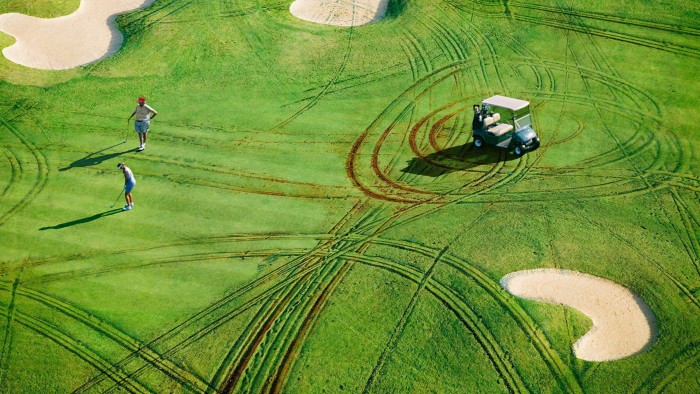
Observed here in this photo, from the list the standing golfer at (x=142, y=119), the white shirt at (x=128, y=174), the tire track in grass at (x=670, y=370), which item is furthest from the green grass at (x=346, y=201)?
the white shirt at (x=128, y=174)

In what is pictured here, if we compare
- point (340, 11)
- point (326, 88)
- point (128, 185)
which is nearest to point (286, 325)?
point (128, 185)

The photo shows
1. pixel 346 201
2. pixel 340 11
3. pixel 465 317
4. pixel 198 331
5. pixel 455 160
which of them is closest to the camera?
pixel 198 331

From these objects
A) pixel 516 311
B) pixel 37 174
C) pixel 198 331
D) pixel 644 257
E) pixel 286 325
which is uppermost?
pixel 644 257

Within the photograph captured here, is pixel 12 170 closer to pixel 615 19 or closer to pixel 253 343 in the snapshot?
pixel 253 343

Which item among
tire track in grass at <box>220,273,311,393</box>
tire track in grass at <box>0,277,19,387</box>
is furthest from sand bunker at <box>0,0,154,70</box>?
tire track in grass at <box>220,273,311,393</box>

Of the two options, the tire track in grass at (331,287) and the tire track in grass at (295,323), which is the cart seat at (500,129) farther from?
the tire track in grass at (295,323)

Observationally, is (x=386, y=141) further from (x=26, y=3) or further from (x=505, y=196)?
(x=26, y=3)
